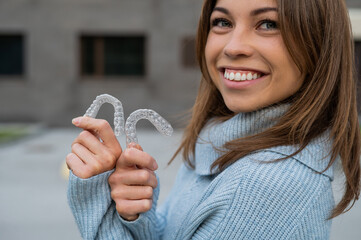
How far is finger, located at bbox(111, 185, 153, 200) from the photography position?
1.22m

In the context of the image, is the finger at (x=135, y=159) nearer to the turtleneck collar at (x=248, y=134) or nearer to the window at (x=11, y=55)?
the turtleneck collar at (x=248, y=134)

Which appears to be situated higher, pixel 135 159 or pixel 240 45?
pixel 240 45

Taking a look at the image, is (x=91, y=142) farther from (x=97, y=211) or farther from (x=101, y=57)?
(x=101, y=57)

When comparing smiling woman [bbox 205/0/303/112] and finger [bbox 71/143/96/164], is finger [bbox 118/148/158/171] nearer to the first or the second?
finger [bbox 71/143/96/164]

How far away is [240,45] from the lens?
1.24m

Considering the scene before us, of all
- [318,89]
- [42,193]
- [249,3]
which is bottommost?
[42,193]

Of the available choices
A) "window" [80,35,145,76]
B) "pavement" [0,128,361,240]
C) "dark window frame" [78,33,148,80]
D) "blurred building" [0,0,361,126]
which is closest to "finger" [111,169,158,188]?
"pavement" [0,128,361,240]

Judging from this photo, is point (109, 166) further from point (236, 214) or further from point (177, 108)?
point (177, 108)

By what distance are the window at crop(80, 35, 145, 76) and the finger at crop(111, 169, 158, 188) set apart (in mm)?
12333

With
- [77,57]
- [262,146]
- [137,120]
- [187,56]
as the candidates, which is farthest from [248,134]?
[77,57]

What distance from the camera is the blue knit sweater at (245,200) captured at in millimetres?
1132

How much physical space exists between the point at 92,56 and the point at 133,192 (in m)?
→ 12.6

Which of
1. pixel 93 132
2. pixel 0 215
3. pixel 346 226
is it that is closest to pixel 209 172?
pixel 93 132

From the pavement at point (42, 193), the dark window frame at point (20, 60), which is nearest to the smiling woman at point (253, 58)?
the pavement at point (42, 193)
